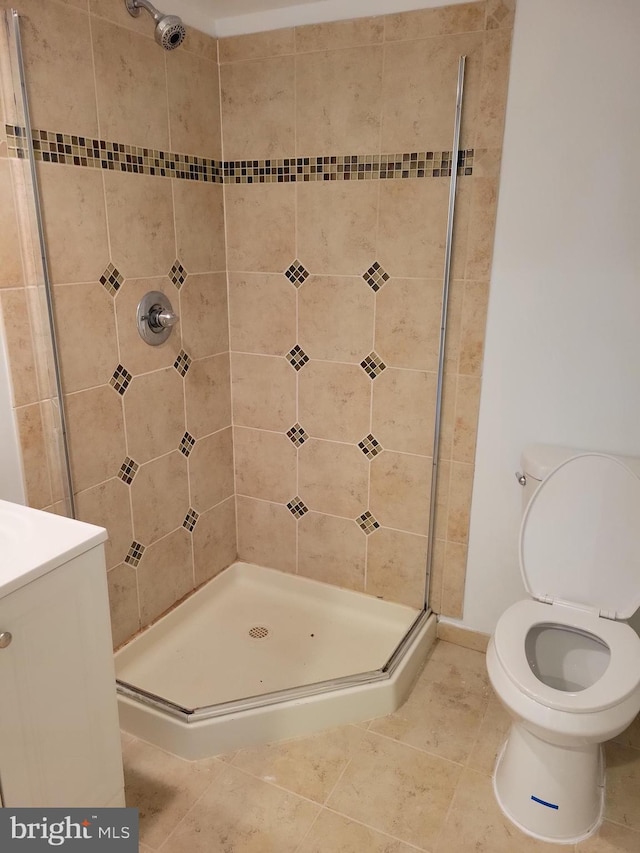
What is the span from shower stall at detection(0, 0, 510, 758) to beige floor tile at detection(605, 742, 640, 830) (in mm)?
637

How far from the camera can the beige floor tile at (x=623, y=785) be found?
5.59 ft

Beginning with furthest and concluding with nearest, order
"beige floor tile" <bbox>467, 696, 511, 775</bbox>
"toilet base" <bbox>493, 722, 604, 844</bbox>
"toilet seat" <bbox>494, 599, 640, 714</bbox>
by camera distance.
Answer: "beige floor tile" <bbox>467, 696, 511, 775</bbox>
"toilet base" <bbox>493, 722, 604, 844</bbox>
"toilet seat" <bbox>494, 599, 640, 714</bbox>

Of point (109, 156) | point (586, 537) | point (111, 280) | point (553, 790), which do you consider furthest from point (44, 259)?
point (553, 790)

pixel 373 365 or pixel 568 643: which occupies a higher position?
pixel 373 365

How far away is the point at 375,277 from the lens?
7.18 feet

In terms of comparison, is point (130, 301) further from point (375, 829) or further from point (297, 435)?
point (375, 829)

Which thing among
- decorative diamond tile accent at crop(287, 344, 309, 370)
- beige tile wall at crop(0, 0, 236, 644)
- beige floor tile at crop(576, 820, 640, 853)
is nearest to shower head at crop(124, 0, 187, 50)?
beige tile wall at crop(0, 0, 236, 644)

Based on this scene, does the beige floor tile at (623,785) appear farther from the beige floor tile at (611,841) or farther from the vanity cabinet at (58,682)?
the vanity cabinet at (58,682)

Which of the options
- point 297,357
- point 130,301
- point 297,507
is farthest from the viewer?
point 297,507

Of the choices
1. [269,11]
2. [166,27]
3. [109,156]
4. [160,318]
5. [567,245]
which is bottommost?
[160,318]

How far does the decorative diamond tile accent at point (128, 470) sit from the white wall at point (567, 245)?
1.16 metres

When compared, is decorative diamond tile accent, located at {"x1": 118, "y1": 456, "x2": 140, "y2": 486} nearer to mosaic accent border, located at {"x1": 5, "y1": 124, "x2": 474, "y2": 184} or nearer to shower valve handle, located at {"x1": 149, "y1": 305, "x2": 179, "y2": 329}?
shower valve handle, located at {"x1": 149, "y1": 305, "x2": 179, "y2": 329}

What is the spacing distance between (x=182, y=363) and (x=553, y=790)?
170 cm

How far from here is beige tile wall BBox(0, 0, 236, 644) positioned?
67.1 inches
